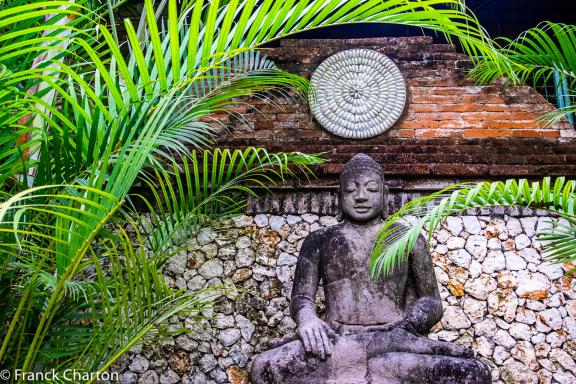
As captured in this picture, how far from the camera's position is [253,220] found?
5699 mm

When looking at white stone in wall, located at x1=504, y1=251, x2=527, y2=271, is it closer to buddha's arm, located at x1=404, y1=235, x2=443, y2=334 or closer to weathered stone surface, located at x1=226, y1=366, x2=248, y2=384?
buddha's arm, located at x1=404, y1=235, x2=443, y2=334

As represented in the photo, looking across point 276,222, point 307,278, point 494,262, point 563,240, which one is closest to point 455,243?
point 494,262

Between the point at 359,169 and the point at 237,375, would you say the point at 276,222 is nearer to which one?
the point at 237,375

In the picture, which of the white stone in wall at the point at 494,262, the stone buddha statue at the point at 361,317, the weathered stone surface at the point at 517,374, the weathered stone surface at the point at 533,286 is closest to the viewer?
the stone buddha statue at the point at 361,317

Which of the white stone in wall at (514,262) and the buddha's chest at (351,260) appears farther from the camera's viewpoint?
the white stone in wall at (514,262)

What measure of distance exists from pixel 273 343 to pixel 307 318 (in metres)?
0.23

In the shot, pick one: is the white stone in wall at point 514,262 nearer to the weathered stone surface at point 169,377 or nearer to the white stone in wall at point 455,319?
the white stone in wall at point 455,319

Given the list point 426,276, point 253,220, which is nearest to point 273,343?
point 426,276

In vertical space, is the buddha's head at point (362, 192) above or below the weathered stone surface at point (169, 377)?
above

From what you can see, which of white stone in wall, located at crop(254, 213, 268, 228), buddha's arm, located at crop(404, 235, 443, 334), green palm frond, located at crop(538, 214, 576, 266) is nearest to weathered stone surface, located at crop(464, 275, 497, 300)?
buddha's arm, located at crop(404, 235, 443, 334)

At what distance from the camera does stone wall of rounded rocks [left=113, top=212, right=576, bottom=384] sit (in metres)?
5.22

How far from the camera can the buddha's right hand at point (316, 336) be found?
3846mm

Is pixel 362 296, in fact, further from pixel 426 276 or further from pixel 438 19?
pixel 438 19

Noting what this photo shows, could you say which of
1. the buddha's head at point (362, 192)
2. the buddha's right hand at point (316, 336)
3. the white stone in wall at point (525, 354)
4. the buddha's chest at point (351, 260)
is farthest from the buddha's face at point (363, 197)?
the white stone in wall at point (525, 354)
